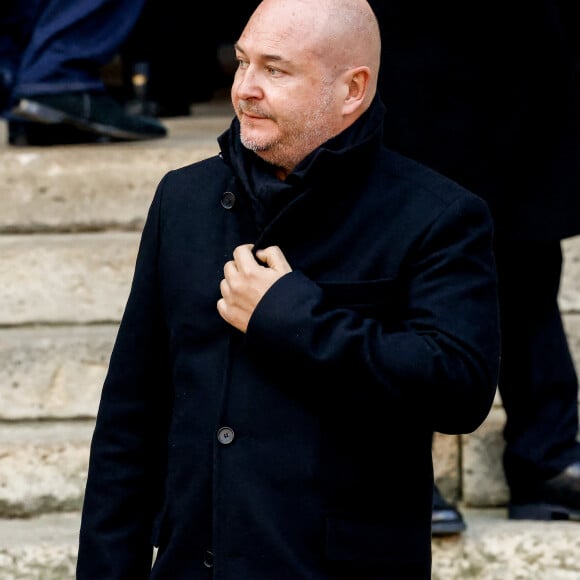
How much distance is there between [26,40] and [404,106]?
2.18 m

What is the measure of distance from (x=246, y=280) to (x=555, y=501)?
54.2 inches

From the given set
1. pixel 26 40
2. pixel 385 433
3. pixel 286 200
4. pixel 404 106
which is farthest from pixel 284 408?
pixel 26 40

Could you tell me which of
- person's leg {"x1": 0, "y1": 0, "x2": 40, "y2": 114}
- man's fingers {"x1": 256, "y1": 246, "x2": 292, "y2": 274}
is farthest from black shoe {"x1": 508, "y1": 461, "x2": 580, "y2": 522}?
person's leg {"x1": 0, "y1": 0, "x2": 40, "y2": 114}

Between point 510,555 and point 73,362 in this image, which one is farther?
point 73,362

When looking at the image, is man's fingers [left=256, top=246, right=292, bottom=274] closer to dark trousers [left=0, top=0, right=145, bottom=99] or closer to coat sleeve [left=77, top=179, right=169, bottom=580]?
coat sleeve [left=77, top=179, right=169, bottom=580]

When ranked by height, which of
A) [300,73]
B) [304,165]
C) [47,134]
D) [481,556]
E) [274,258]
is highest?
[300,73]

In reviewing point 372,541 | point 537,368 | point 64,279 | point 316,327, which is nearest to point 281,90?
point 316,327

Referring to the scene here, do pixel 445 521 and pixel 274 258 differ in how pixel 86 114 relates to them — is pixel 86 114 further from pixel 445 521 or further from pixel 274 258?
pixel 274 258

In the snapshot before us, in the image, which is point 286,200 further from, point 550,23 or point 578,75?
point 578,75

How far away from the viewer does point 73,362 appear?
10.5 feet

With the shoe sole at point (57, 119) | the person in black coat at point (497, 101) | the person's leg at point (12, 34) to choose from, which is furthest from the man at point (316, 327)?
the person's leg at point (12, 34)

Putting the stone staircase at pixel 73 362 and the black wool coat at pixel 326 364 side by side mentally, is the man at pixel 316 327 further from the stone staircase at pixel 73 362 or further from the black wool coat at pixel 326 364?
the stone staircase at pixel 73 362

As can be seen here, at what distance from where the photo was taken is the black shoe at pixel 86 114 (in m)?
3.65

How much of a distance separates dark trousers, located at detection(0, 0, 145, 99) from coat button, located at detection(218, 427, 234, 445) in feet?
7.08
